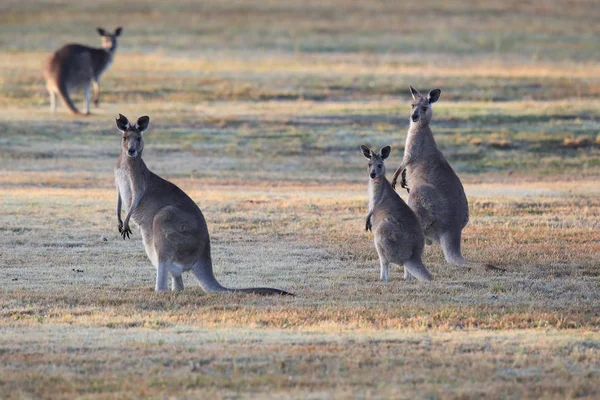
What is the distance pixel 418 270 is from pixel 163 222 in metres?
2.55

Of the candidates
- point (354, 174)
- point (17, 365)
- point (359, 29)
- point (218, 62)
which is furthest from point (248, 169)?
point (359, 29)

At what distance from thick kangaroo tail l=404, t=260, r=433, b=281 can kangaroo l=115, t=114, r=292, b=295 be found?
1648mm

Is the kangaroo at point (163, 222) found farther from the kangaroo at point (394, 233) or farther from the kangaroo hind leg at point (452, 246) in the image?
the kangaroo hind leg at point (452, 246)

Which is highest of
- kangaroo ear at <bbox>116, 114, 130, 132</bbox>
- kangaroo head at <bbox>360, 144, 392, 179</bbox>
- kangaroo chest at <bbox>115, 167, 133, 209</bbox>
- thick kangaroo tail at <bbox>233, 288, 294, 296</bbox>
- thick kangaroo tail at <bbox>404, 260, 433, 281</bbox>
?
kangaroo ear at <bbox>116, 114, 130, 132</bbox>

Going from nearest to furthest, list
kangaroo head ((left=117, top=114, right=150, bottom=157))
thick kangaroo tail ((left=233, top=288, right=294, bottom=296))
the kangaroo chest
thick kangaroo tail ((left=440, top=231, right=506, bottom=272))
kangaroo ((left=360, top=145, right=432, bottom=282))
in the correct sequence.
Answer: thick kangaroo tail ((left=233, top=288, right=294, bottom=296)) → kangaroo head ((left=117, top=114, right=150, bottom=157)) → the kangaroo chest → kangaroo ((left=360, top=145, right=432, bottom=282)) → thick kangaroo tail ((left=440, top=231, right=506, bottom=272))

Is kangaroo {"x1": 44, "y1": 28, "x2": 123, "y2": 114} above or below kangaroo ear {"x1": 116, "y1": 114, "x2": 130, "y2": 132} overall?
above

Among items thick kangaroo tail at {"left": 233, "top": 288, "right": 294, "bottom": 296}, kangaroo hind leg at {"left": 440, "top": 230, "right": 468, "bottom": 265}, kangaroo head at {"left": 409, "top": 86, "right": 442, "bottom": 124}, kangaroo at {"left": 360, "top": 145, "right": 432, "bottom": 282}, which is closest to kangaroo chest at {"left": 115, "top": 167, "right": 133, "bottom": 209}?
thick kangaroo tail at {"left": 233, "top": 288, "right": 294, "bottom": 296}

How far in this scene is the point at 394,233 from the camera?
1171 centimetres

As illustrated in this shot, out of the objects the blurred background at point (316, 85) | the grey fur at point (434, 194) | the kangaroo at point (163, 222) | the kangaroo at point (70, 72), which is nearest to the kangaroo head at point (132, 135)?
the kangaroo at point (163, 222)

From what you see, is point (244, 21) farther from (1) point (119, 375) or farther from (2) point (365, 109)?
(1) point (119, 375)

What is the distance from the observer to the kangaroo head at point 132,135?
11.4 m

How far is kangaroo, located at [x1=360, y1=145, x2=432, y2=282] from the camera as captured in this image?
11742 millimetres

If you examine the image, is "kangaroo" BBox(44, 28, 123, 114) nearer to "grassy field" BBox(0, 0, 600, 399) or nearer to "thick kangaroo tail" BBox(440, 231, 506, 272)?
"grassy field" BBox(0, 0, 600, 399)

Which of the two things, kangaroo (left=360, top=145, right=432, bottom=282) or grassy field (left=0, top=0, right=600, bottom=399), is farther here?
kangaroo (left=360, top=145, right=432, bottom=282)
